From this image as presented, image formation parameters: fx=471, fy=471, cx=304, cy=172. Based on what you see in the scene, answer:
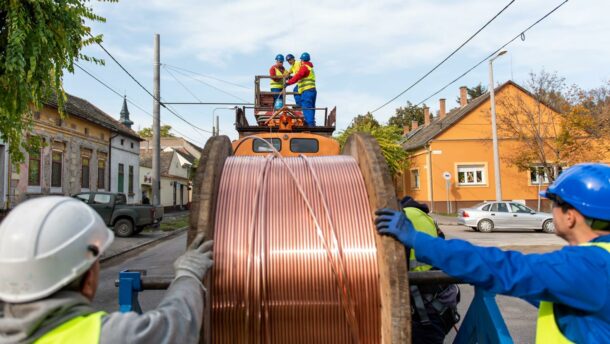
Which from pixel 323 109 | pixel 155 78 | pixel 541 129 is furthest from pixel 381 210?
pixel 541 129

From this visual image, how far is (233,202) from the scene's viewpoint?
3105mm

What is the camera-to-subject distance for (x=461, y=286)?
9469 mm

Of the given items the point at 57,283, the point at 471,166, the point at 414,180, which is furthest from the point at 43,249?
the point at 414,180

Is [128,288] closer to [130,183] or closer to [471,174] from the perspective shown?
[130,183]

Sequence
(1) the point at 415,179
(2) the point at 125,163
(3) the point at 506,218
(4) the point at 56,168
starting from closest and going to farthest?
(3) the point at 506,218 → (4) the point at 56,168 → (2) the point at 125,163 → (1) the point at 415,179

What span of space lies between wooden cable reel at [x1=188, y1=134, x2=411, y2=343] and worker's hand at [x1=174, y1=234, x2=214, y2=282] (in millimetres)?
88

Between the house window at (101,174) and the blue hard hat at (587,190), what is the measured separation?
28813 millimetres

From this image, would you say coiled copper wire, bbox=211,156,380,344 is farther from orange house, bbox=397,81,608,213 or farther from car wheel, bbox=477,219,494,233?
orange house, bbox=397,81,608,213

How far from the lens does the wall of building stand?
98.1 feet

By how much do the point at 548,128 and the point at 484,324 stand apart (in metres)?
29.8

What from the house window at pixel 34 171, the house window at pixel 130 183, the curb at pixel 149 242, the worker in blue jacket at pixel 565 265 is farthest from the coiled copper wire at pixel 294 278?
the house window at pixel 130 183

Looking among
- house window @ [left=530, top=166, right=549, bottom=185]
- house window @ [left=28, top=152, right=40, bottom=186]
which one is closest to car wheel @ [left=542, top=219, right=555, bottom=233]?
house window @ [left=530, top=166, right=549, bottom=185]

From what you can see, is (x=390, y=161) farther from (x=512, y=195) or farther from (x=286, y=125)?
(x=286, y=125)

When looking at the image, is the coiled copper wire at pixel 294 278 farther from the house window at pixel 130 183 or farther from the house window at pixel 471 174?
the house window at pixel 130 183
